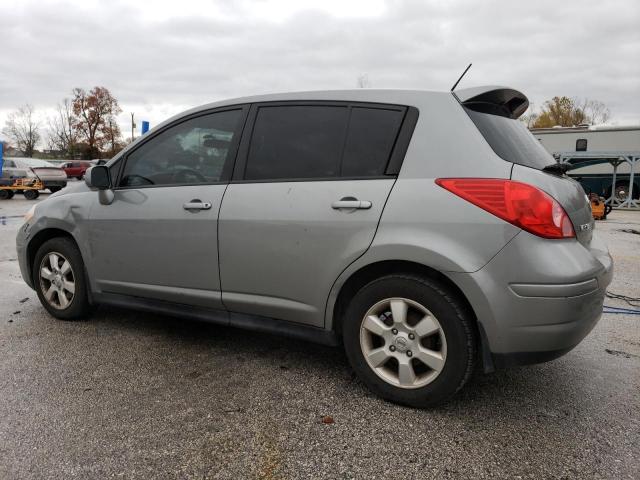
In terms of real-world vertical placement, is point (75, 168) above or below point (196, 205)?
below

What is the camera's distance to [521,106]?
3.14m

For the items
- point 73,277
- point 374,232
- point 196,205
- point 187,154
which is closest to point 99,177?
point 187,154

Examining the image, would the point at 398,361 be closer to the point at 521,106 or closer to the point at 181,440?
the point at 181,440

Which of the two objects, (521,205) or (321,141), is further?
(321,141)

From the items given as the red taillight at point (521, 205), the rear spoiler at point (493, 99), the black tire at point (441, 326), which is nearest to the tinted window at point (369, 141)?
the rear spoiler at point (493, 99)

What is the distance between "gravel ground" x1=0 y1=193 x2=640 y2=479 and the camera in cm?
213

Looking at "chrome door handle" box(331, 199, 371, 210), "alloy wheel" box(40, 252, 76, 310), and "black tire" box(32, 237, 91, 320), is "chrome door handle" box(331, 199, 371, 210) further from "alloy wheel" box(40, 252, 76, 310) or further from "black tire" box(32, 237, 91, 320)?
"alloy wheel" box(40, 252, 76, 310)

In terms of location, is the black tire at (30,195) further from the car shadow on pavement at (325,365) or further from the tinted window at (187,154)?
the tinted window at (187,154)

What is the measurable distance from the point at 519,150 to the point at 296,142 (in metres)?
1.23

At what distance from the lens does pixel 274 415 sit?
255 cm

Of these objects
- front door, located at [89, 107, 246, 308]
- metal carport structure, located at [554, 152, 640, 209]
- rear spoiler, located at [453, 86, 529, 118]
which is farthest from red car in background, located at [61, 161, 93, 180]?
rear spoiler, located at [453, 86, 529, 118]

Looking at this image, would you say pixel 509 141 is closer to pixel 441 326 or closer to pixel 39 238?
pixel 441 326

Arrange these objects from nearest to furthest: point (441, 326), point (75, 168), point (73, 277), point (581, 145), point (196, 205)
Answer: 1. point (441, 326)
2. point (196, 205)
3. point (73, 277)
4. point (581, 145)
5. point (75, 168)

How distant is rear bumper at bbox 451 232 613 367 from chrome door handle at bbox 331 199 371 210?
57cm
